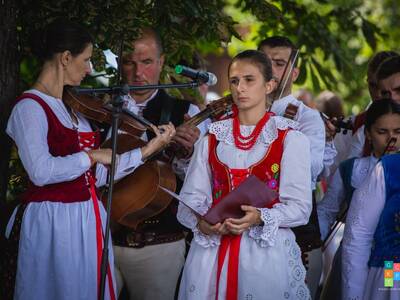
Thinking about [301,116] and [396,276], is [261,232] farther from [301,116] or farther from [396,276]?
[301,116]

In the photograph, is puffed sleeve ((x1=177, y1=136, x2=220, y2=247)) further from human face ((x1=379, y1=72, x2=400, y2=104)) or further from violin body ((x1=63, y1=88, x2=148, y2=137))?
human face ((x1=379, y1=72, x2=400, y2=104))

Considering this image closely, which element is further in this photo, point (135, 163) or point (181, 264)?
point (181, 264)

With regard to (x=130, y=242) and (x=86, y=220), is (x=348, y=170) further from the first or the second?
(x=86, y=220)

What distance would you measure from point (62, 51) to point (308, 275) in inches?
80.5

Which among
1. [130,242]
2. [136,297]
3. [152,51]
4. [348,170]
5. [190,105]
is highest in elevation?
[152,51]

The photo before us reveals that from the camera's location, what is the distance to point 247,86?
13.2ft

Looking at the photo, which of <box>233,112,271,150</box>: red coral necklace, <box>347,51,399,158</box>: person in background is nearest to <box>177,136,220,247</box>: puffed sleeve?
<box>233,112,271,150</box>: red coral necklace

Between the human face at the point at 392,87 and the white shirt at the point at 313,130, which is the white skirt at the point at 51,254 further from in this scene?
the human face at the point at 392,87

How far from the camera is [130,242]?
462 centimetres

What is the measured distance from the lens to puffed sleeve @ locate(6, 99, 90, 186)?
12.4 ft

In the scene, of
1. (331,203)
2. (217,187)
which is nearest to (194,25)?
(331,203)

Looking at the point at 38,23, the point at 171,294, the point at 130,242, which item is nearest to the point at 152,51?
the point at 38,23

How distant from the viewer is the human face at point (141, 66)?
4.89m

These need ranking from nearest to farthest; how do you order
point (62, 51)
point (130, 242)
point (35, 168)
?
point (35, 168)
point (62, 51)
point (130, 242)
